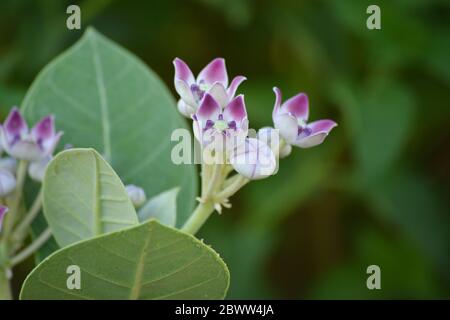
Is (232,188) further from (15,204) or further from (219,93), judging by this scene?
(15,204)

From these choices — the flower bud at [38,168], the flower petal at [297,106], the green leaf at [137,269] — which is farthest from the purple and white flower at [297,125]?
the flower bud at [38,168]

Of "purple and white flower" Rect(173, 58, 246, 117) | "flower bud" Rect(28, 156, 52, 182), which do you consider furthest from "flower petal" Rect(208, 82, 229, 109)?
"flower bud" Rect(28, 156, 52, 182)

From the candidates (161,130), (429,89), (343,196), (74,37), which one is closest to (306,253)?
(343,196)

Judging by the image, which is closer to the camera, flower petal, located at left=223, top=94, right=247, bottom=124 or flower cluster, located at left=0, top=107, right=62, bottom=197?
flower petal, located at left=223, top=94, right=247, bottom=124

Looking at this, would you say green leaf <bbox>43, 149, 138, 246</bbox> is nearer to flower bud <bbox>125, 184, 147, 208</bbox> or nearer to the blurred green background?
flower bud <bbox>125, 184, 147, 208</bbox>

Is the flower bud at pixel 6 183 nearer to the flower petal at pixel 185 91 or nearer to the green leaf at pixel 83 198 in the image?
the green leaf at pixel 83 198

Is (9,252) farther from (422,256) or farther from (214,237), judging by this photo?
(422,256)
